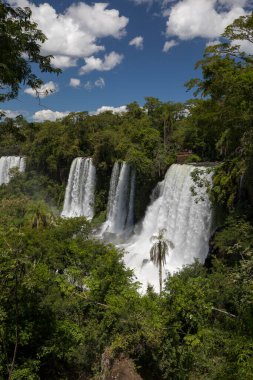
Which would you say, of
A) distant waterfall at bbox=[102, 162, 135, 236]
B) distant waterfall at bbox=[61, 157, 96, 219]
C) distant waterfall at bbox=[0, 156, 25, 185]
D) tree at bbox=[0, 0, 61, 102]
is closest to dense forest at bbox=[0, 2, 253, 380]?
tree at bbox=[0, 0, 61, 102]

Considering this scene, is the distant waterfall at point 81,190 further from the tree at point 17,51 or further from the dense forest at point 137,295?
the tree at point 17,51

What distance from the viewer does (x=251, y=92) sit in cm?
1461

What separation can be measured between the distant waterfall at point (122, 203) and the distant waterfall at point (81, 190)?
5.03 metres

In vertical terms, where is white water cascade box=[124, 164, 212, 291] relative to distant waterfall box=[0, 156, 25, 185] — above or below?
below

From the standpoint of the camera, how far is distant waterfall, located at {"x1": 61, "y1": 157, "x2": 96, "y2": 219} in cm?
3856

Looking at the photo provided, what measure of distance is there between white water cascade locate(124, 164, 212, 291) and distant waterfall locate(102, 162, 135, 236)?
443 cm

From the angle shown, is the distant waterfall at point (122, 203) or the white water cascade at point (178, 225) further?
the distant waterfall at point (122, 203)

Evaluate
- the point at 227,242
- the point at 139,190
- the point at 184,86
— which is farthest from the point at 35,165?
the point at 227,242

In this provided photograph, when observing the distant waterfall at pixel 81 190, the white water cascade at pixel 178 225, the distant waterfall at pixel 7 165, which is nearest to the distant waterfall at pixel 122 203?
the white water cascade at pixel 178 225

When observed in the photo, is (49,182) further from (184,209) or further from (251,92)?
(251,92)

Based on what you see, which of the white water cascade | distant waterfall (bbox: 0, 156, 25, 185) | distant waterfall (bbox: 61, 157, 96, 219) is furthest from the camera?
distant waterfall (bbox: 0, 156, 25, 185)

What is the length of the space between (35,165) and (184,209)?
32.0m

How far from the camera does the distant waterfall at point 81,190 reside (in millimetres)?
38562

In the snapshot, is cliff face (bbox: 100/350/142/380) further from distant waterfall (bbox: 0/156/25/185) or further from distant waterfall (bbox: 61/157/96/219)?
distant waterfall (bbox: 0/156/25/185)
